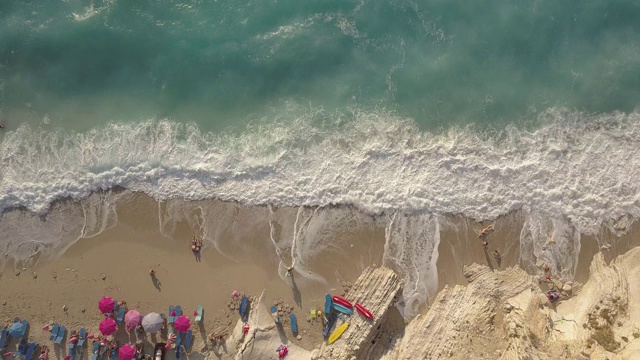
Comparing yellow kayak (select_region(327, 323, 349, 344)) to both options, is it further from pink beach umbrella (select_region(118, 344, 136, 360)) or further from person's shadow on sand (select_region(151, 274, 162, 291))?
pink beach umbrella (select_region(118, 344, 136, 360))

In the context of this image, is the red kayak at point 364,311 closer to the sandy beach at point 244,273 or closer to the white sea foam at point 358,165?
the sandy beach at point 244,273

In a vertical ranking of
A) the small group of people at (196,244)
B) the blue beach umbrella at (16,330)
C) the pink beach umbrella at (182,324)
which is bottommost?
the pink beach umbrella at (182,324)

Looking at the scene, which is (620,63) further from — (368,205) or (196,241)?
(196,241)

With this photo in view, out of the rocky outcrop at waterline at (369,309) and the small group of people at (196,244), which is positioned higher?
the small group of people at (196,244)

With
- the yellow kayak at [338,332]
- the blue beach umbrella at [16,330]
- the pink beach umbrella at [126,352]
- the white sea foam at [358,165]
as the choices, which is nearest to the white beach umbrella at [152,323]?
the pink beach umbrella at [126,352]

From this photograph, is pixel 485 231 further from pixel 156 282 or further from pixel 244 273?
pixel 156 282

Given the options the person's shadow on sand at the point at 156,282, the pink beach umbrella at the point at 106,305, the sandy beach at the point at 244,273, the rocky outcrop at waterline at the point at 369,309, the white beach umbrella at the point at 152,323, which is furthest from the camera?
the person's shadow on sand at the point at 156,282

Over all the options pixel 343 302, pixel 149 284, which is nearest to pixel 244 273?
pixel 149 284

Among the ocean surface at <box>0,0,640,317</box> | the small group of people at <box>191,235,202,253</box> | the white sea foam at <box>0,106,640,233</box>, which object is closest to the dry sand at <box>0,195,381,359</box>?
the small group of people at <box>191,235,202,253</box>
